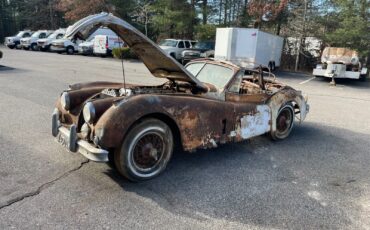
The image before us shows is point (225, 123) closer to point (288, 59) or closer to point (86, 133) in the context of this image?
point (86, 133)

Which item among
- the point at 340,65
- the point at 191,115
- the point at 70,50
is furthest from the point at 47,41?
the point at 191,115

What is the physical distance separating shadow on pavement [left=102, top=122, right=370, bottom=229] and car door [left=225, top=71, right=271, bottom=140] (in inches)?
14.9

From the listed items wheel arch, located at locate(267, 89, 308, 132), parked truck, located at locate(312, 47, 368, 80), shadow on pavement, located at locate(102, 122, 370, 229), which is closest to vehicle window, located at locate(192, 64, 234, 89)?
wheel arch, located at locate(267, 89, 308, 132)

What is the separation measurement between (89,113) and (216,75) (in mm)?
2402

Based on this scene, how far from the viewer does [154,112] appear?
3898 mm

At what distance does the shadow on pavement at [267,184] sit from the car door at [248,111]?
14.9 inches

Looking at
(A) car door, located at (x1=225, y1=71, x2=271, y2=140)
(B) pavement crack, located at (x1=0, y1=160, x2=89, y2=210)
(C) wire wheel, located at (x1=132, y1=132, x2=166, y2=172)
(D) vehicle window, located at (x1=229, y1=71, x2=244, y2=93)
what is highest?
(D) vehicle window, located at (x1=229, y1=71, x2=244, y2=93)

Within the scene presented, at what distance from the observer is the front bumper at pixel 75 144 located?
360 cm

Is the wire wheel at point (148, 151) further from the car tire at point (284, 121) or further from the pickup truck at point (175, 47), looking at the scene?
the pickup truck at point (175, 47)

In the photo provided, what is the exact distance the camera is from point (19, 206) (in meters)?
3.32

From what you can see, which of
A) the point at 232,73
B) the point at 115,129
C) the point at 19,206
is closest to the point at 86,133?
the point at 115,129

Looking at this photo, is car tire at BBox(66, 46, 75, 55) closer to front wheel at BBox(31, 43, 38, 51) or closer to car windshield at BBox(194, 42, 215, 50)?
front wheel at BBox(31, 43, 38, 51)

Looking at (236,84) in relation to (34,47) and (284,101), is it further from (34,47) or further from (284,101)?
(34,47)

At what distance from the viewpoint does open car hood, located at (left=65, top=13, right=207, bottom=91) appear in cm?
359
